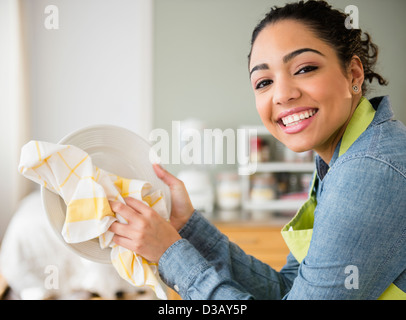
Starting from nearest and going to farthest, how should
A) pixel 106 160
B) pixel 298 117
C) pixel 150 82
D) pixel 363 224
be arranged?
pixel 363 224 < pixel 298 117 < pixel 106 160 < pixel 150 82

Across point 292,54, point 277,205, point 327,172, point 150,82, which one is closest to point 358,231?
point 327,172

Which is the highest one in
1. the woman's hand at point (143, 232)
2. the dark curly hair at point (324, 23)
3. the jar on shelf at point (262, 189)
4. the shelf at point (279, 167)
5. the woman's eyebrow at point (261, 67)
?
the dark curly hair at point (324, 23)

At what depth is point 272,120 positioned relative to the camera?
0.61 metres

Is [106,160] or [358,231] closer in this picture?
[358,231]

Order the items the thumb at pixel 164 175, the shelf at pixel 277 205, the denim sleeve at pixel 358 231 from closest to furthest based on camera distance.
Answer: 1. the denim sleeve at pixel 358 231
2. the thumb at pixel 164 175
3. the shelf at pixel 277 205

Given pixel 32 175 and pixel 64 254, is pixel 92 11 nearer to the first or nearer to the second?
pixel 64 254

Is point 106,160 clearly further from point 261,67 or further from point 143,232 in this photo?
point 261,67

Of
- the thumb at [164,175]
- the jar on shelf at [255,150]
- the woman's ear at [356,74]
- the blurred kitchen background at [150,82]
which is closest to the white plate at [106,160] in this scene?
the thumb at [164,175]

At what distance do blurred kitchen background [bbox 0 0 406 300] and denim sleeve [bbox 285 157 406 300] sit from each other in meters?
1.49

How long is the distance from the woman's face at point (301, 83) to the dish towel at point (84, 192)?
9.8 inches

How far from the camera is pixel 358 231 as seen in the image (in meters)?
0.46

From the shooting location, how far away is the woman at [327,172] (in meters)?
0.47

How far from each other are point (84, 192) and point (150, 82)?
1.92 m

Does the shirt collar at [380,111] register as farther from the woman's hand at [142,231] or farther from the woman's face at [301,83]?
the woman's hand at [142,231]
